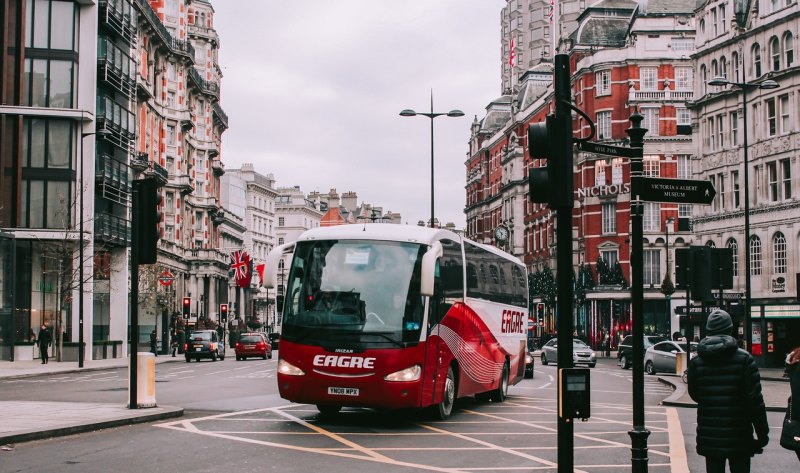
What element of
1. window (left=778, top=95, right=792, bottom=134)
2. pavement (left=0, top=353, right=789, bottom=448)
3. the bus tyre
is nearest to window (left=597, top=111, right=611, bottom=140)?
window (left=778, top=95, right=792, bottom=134)

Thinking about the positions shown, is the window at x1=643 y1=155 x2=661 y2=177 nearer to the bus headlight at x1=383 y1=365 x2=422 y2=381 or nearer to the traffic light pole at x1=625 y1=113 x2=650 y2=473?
the bus headlight at x1=383 y1=365 x2=422 y2=381

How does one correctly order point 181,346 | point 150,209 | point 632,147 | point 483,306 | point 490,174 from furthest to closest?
point 490,174, point 181,346, point 483,306, point 150,209, point 632,147

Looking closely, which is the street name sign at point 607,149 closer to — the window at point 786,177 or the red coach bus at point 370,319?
the red coach bus at point 370,319

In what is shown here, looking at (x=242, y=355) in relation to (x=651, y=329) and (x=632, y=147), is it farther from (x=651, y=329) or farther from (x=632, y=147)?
(x=632, y=147)

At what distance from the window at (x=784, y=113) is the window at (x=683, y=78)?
25744mm

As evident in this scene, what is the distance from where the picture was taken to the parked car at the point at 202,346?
171ft

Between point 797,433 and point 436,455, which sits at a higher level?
point 797,433

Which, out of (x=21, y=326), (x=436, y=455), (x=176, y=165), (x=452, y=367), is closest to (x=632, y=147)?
(x=436, y=455)

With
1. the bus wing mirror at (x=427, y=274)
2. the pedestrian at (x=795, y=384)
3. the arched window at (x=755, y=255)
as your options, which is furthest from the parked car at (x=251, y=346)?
the pedestrian at (x=795, y=384)

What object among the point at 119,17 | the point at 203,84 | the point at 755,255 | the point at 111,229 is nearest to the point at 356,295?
the point at 755,255

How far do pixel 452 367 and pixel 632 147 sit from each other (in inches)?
365

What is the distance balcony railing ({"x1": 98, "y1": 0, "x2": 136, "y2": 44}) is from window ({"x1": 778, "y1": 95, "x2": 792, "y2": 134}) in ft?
112

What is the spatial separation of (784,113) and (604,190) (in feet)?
86.4

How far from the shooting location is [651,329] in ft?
234
